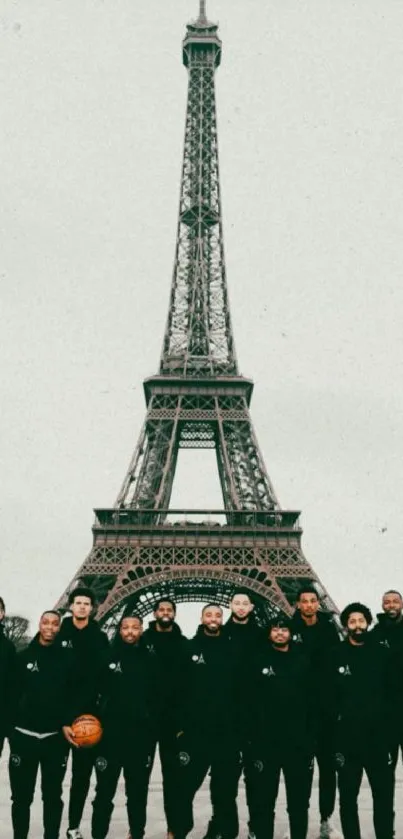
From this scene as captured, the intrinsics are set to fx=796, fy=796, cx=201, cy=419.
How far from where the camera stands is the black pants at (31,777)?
8.21 m

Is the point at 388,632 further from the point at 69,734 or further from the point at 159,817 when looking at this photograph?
the point at 159,817

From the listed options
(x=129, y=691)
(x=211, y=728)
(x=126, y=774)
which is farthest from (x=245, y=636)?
(x=126, y=774)

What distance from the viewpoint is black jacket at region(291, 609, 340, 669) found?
30.3ft

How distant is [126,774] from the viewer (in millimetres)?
8500

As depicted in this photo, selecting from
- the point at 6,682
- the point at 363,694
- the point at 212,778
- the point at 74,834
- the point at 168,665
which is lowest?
the point at 74,834

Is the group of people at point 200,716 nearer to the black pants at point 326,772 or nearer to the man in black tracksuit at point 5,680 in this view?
the man in black tracksuit at point 5,680

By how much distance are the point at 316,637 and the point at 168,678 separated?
1.85 meters

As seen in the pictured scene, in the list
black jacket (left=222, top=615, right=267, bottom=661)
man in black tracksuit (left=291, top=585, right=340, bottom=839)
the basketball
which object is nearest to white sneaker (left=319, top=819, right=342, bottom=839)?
man in black tracksuit (left=291, top=585, right=340, bottom=839)

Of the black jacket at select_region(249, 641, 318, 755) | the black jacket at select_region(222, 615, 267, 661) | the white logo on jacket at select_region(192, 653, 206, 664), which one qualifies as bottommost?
the black jacket at select_region(249, 641, 318, 755)

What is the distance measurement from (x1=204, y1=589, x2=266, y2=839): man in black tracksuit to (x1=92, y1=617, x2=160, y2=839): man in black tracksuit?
0.95m

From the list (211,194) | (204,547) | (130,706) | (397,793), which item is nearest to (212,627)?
(130,706)

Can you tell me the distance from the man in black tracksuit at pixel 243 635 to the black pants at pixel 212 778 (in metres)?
0.28

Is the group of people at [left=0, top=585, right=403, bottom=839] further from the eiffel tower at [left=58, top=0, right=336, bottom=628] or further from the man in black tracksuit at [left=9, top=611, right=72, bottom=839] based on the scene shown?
the eiffel tower at [left=58, top=0, right=336, bottom=628]

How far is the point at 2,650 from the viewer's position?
8.59 meters
